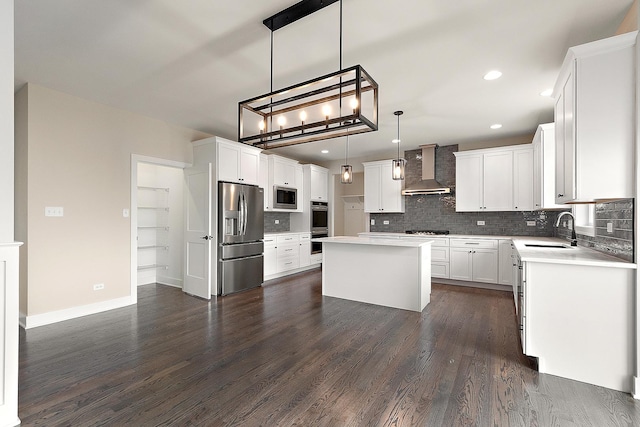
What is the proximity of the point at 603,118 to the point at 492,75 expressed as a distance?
124 cm

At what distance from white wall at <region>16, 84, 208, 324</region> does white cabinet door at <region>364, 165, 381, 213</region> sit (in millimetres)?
4093

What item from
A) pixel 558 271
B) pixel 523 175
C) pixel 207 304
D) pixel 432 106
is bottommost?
pixel 207 304

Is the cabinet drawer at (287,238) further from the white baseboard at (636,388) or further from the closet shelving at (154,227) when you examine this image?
the white baseboard at (636,388)

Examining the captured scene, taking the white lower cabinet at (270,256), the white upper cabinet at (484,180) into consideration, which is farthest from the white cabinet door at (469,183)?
the white lower cabinet at (270,256)

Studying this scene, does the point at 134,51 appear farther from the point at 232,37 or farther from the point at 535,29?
the point at 535,29

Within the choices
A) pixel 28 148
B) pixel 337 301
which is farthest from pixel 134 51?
pixel 337 301

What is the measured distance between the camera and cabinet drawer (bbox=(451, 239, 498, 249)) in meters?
4.99

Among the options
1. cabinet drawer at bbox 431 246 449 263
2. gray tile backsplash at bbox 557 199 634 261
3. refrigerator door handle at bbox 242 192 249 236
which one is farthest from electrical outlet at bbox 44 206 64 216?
cabinet drawer at bbox 431 246 449 263

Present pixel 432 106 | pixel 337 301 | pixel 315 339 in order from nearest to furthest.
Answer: pixel 315 339, pixel 432 106, pixel 337 301

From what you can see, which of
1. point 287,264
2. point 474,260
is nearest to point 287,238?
point 287,264

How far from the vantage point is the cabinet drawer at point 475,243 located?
4988 millimetres

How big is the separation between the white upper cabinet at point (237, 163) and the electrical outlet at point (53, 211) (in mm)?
1902

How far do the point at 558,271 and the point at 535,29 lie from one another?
→ 6.02 ft

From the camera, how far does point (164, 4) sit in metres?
2.10
